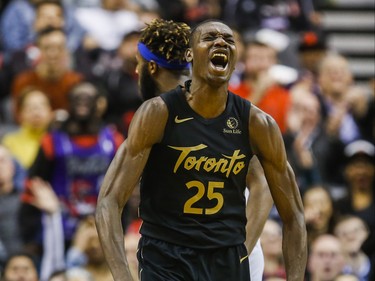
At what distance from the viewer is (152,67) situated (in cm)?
735

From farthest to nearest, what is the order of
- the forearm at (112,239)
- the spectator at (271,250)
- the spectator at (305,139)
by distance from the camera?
the spectator at (305,139), the spectator at (271,250), the forearm at (112,239)

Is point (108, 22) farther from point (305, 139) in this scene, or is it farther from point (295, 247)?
point (295, 247)

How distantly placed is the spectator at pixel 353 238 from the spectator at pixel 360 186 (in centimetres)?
36

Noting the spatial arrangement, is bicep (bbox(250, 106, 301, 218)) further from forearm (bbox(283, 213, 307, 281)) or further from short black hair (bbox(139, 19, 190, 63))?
short black hair (bbox(139, 19, 190, 63))

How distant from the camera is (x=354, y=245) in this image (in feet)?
38.0

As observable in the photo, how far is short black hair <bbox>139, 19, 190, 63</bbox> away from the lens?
23.9ft

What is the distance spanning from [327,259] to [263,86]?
7.59 ft

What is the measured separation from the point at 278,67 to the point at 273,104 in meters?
1.06

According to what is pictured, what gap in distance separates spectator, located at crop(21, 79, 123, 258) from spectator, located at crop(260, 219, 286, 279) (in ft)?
5.13

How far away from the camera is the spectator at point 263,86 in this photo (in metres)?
12.6

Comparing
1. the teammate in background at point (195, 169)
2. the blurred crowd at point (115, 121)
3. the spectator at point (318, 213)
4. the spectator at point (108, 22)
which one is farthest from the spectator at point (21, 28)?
the teammate in background at point (195, 169)

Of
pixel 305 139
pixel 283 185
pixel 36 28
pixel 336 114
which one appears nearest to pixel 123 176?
pixel 283 185

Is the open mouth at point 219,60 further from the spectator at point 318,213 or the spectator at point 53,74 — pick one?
the spectator at point 53,74

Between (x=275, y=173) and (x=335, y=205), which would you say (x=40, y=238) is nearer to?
(x=335, y=205)
